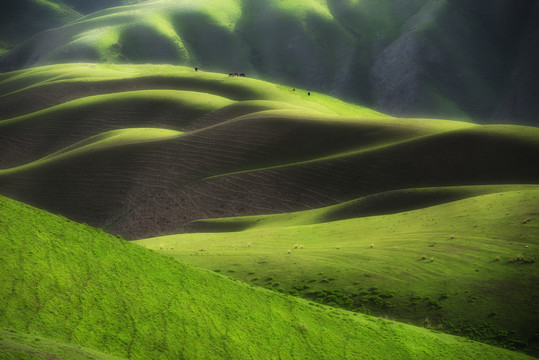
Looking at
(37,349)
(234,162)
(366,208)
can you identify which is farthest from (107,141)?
(37,349)

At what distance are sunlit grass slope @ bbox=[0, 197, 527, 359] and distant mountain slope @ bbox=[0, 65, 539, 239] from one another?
32.3 meters

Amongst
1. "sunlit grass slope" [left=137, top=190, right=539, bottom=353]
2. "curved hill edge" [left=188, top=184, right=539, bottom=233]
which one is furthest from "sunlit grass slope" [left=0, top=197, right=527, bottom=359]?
"curved hill edge" [left=188, top=184, right=539, bottom=233]

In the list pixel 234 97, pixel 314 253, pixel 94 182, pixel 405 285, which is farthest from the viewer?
pixel 234 97

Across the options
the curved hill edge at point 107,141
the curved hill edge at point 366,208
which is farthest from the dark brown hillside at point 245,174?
the curved hill edge at point 366,208

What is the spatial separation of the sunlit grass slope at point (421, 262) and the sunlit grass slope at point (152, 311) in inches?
114

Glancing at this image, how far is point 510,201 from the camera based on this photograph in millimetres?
35656

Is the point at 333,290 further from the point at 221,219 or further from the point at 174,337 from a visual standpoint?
the point at 221,219

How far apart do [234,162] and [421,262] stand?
3866cm

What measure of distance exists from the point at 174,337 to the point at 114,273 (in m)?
3.48

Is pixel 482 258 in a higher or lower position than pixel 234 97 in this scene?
lower

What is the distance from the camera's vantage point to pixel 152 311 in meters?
16.2

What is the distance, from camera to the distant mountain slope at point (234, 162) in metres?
52.5

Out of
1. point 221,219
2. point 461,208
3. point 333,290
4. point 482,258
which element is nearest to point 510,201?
point 461,208

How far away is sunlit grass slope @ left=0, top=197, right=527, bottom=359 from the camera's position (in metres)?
Result: 14.3
